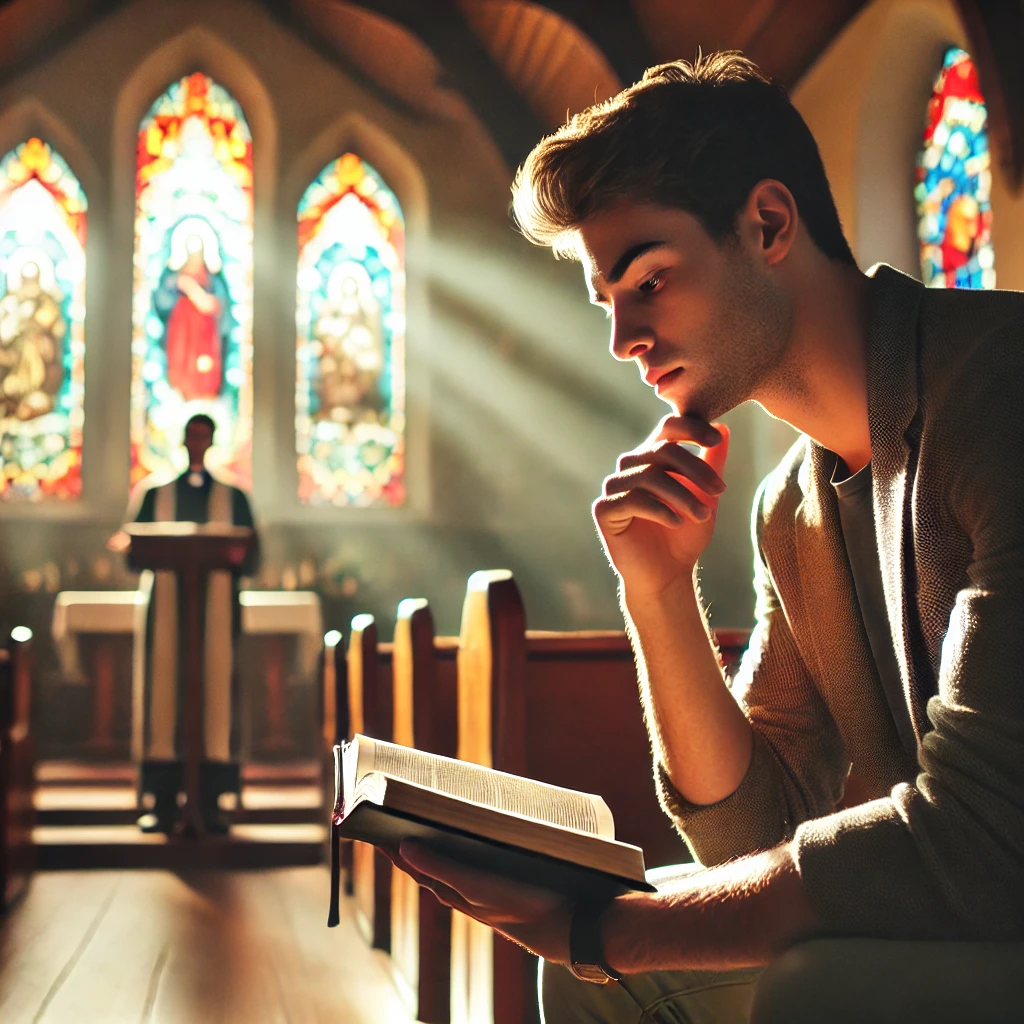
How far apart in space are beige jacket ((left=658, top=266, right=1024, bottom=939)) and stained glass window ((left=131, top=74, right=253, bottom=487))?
280 inches

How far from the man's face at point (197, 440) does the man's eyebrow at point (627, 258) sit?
479cm

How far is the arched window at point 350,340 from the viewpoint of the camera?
8.42 metres

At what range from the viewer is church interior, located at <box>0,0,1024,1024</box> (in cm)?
605

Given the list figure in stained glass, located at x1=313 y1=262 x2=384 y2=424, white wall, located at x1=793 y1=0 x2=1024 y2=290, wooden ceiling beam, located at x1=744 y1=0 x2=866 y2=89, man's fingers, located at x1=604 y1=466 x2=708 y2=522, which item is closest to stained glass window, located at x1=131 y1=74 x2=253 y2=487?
figure in stained glass, located at x1=313 y1=262 x2=384 y2=424

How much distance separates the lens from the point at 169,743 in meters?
4.93

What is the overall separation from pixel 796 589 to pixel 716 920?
54cm

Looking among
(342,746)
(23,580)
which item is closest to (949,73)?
(342,746)

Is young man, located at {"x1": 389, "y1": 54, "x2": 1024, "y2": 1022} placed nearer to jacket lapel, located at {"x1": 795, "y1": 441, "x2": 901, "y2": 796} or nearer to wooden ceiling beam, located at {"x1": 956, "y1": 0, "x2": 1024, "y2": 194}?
jacket lapel, located at {"x1": 795, "y1": 441, "x2": 901, "y2": 796}

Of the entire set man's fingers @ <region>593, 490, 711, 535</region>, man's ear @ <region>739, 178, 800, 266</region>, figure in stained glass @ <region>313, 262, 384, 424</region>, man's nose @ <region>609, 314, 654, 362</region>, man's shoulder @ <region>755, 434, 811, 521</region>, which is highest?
figure in stained glass @ <region>313, 262, 384, 424</region>

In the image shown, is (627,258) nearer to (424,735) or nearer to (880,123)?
(424,735)

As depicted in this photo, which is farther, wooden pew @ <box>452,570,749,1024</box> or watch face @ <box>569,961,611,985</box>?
wooden pew @ <box>452,570,749,1024</box>

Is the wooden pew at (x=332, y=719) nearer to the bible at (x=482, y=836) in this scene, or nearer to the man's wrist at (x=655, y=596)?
the man's wrist at (x=655, y=596)

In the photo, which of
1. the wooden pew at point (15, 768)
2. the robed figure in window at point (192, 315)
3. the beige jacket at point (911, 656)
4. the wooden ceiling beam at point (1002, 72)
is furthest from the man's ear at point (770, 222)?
the robed figure in window at point (192, 315)

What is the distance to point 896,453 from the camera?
1130mm
